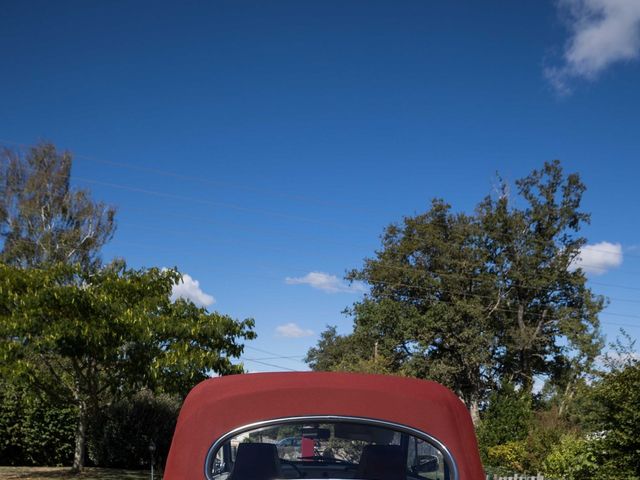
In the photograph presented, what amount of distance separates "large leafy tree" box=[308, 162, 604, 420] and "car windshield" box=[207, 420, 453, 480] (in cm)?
4010

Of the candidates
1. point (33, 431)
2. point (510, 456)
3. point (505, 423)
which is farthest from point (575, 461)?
point (33, 431)

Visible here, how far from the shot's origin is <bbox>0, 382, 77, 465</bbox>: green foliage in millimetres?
23016

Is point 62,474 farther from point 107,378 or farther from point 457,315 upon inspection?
point 457,315

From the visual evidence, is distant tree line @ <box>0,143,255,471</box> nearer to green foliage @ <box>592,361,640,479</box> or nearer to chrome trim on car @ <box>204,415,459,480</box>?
green foliage @ <box>592,361,640,479</box>

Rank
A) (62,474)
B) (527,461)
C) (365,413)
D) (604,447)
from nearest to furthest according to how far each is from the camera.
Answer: (365,413) → (604,447) → (62,474) → (527,461)

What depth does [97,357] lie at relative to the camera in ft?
59.2

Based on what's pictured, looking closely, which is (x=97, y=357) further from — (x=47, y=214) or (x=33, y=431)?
(x=47, y=214)

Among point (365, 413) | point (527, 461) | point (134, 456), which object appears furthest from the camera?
point (134, 456)

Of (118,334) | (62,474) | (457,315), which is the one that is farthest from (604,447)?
(457,315)

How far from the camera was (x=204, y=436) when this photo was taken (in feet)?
10.8

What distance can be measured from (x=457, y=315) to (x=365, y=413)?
40.7 metres

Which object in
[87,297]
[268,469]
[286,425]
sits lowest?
[268,469]

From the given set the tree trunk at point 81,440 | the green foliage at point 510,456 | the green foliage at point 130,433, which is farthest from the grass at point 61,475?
the green foliage at point 510,456

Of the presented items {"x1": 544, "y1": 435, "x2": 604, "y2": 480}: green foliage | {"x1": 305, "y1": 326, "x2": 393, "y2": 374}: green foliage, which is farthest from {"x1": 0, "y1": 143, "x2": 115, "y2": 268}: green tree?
{"x1": 544, "y1": 435, "x2": 604, "y2": 480}: green foliage
